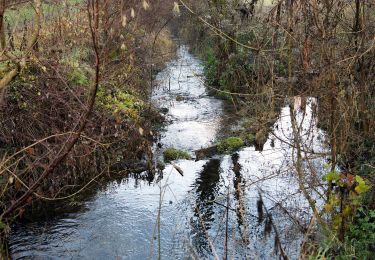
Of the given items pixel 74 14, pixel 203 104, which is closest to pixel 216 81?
pixel 203 104

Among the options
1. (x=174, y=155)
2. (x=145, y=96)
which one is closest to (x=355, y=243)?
(x=174, y=155)

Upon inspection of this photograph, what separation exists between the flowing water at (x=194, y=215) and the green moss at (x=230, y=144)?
19cm

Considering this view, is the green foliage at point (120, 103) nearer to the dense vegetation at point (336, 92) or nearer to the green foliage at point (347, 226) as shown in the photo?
the dense vegetation at point (336, 92)

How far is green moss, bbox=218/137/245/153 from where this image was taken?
9.44m

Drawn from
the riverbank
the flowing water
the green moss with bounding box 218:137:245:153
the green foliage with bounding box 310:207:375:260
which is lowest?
the flowing water

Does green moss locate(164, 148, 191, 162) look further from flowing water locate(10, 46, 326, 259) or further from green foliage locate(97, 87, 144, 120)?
green foliage locate(97, 87, 144, 120)

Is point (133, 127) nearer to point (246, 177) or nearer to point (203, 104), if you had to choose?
point (246, 177)

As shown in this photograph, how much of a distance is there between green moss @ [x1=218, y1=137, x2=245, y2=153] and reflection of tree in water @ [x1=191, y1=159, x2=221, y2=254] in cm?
54

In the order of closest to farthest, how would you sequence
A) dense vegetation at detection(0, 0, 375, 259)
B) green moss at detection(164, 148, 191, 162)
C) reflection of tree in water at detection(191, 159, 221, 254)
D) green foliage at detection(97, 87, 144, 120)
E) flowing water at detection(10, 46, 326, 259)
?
1. dense vegetation at detection(0, 0, 375, 259)
2. flowing water at detection(10, 46, 326, 259)
3. reflection of tree in water at detection(191, 159, 221, 254)
4. green moss at detection(164, 148, 191, 162)
5. green foliage at detection(97, 87, 144, 120)

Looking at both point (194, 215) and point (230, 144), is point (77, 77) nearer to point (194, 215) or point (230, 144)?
point (230, 144)

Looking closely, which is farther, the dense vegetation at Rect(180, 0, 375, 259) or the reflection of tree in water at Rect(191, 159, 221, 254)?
the reflection of tree in water at Rect(191, 159, 221, 254)

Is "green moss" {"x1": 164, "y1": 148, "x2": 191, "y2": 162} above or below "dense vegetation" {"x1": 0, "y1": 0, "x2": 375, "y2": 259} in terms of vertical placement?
below

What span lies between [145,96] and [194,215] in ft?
20.1

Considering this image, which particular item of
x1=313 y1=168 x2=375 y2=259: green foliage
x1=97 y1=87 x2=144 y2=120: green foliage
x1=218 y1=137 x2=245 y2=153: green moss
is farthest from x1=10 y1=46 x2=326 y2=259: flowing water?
x1=97 y1=87 x2=144 y2=120: green foliage
